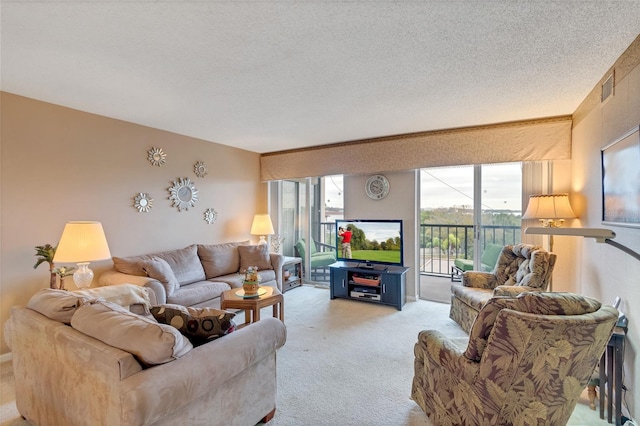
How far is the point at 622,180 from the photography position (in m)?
1.94

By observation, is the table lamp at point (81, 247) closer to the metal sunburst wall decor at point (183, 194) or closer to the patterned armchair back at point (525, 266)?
the metal sunburst wall decor at point (183, 194)


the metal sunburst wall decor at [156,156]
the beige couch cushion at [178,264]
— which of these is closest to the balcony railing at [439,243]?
the beige couch cushion at [178,264]

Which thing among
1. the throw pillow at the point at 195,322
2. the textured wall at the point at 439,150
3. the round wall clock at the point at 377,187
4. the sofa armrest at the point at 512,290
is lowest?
the sofa armrest at the point at 512,290

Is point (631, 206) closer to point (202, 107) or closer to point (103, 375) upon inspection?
point (103, 375)

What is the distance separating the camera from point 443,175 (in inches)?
174

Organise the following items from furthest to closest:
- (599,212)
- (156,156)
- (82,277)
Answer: (156,156) < (82,277) < (599,212)

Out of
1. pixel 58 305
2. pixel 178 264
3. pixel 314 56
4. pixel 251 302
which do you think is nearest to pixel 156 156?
pixel 178 264

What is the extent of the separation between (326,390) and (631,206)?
2302mm

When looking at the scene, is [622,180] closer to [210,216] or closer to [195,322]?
[195,322]

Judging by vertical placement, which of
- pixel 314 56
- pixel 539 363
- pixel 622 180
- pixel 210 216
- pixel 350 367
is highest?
pixel 314 56

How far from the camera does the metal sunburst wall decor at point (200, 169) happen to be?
4373 mm

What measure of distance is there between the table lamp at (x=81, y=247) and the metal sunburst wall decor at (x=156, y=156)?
1.35m

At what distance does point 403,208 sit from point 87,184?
393cm

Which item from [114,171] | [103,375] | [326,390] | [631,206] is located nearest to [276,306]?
[326,390]
